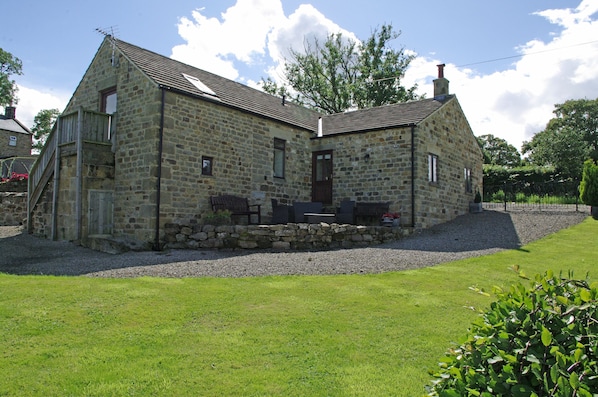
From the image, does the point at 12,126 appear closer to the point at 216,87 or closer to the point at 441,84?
the point at 216,87

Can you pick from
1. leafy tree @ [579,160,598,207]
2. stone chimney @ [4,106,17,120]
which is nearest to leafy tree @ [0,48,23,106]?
stone chimney @ [4,106,17,120]

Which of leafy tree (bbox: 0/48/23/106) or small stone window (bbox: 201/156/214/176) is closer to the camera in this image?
small stone window (bbox: 201/156/214/176)

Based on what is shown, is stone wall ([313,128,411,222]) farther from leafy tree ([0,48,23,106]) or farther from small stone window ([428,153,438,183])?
leafy tree ([0,48,23,106])

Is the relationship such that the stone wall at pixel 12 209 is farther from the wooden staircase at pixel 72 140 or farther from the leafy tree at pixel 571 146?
the leafy tree at pixel 571 146

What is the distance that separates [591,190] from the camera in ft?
55.2

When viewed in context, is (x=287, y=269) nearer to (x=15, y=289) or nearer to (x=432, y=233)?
(x=15, y=289)

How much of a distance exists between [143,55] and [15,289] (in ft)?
37.1

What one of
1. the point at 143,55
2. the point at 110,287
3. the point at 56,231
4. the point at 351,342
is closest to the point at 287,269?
the point at 110,287

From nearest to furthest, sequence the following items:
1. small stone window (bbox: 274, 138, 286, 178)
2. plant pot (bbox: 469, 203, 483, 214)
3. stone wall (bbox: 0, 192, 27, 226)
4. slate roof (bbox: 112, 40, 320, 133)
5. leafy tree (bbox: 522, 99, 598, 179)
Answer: slate roof (bbox: 112, 40, 320, 133) → small stone window (bbox: 274, 138, 286, 178) → stone wall (bbox: 0, 192, 27, 226) → plant pot (bbox: 469, 203, 483, 214) → leafy tree (bbox: 522, 99, 598, 179)

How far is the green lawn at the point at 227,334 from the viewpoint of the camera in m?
3.74

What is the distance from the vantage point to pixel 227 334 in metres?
4.88

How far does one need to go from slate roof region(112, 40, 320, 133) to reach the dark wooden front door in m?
1.30

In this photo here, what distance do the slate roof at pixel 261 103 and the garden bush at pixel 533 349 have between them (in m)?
13.1

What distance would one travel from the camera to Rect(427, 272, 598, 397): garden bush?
172 centimetres
